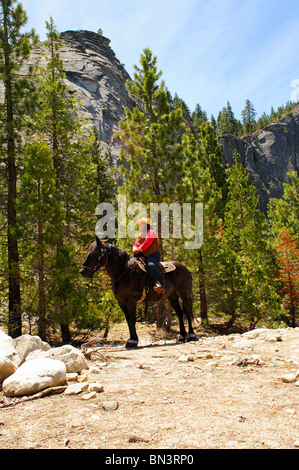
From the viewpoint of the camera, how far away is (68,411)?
126 inches

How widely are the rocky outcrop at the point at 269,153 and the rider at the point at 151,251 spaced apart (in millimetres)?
80166

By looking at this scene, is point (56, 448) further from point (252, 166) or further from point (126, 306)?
point (252, 166)

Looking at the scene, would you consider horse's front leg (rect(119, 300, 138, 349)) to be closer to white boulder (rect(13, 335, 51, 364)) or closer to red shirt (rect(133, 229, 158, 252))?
red shirt (rect(133, 229, 158, 252))

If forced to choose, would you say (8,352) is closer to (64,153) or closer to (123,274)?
(123,274)

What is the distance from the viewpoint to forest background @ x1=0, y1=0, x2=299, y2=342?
34.6ft

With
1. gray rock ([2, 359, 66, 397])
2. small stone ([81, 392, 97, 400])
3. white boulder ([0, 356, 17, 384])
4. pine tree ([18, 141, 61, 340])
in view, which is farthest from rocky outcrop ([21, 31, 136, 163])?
small stone ([81, 392, 97, 400])

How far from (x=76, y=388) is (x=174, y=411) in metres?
1.46

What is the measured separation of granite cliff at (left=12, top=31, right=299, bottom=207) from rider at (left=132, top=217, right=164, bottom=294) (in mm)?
11933

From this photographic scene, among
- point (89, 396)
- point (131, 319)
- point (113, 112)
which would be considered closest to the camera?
point (89, 396)

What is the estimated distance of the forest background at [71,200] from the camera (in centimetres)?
1055

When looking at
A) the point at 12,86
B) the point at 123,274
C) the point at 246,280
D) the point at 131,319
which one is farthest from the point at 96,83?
the point at 131,319

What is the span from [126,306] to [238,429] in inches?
233

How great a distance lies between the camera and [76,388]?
153 inches

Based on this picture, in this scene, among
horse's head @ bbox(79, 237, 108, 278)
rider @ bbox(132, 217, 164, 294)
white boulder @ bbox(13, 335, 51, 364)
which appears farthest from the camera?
rider @ bbox(132, 217, 164, 294)
